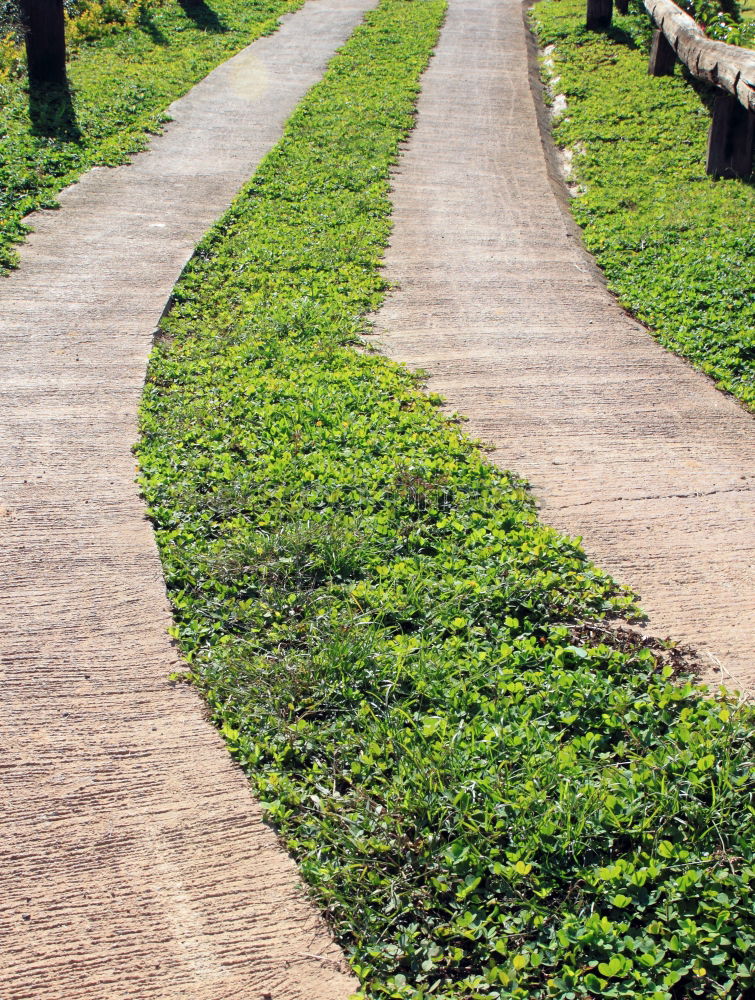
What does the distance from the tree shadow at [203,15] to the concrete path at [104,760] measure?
45.5 ft

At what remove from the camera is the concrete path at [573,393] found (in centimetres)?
468

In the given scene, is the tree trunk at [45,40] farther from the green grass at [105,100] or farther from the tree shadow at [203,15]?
the tree shadow at [203,15]

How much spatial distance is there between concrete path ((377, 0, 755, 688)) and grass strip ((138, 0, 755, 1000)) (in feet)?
1.02

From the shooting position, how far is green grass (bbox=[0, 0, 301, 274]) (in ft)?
32.6

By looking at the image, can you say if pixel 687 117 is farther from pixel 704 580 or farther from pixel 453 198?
pixel 704 580

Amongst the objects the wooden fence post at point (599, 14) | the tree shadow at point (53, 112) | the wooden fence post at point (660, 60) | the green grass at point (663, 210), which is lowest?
the green grass at point (663, 210)

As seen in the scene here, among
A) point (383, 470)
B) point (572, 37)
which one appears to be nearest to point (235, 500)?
point (383, 470)

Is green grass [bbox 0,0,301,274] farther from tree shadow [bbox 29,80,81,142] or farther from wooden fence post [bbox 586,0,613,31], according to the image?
wooden fence post [bbox 586,0,613,31]

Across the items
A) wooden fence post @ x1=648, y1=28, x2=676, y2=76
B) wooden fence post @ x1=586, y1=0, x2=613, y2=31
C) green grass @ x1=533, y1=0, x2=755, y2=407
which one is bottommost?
green grass @ x1=533, y1=0, x2=755, y2=407

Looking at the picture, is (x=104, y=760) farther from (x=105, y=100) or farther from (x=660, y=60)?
(x=660, y=60)

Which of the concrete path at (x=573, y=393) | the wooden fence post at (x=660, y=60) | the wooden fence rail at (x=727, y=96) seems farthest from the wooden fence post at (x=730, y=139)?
the wooden fence post at (x=660, y=60)

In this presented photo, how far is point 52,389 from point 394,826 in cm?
401

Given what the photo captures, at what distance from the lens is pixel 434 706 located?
12.1ft

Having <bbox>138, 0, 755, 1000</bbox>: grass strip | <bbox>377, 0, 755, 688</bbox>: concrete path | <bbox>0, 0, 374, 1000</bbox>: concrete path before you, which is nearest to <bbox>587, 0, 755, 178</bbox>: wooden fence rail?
<bbox>377, 0, 755, 688</bbox>: concrete path
